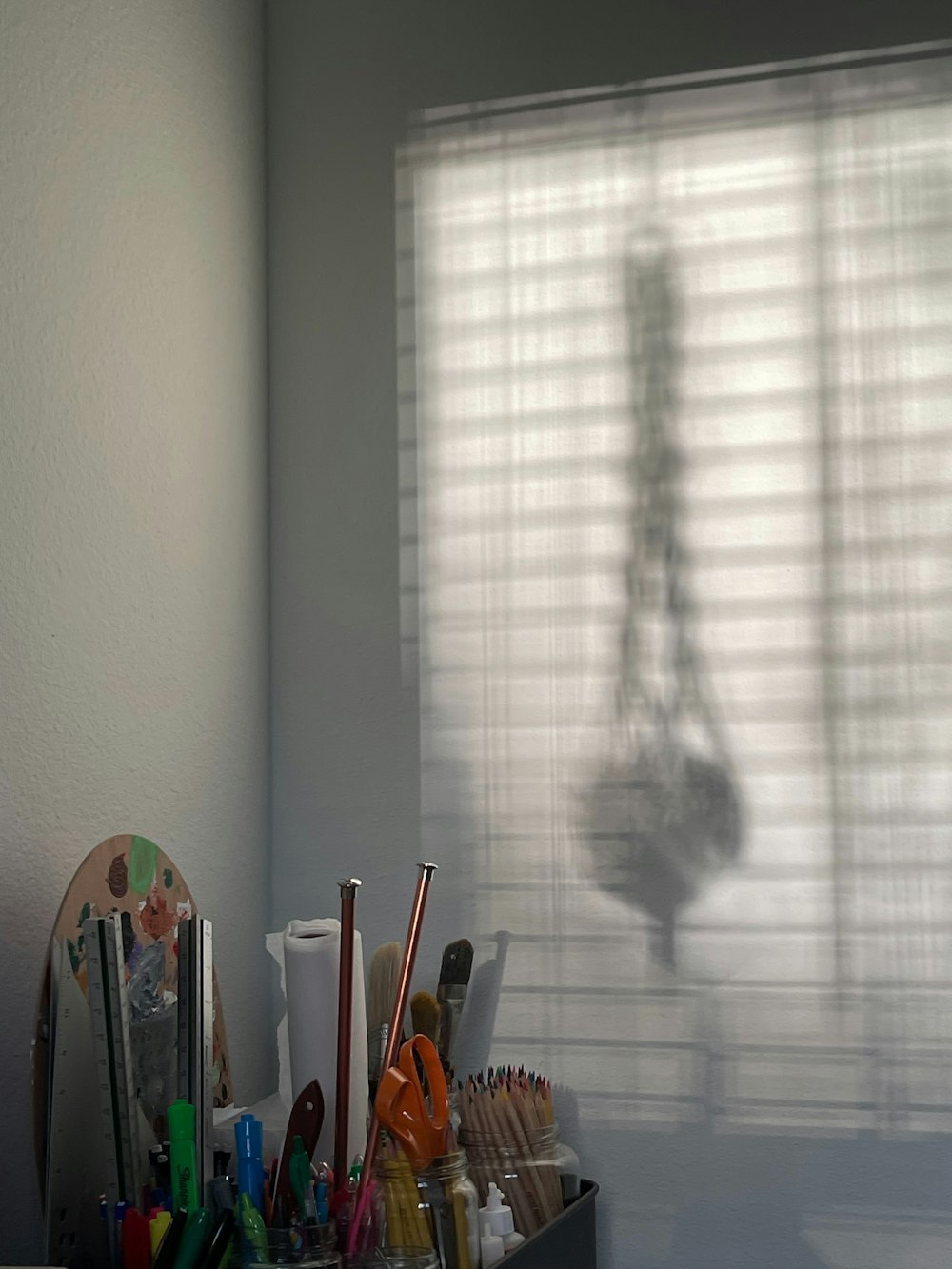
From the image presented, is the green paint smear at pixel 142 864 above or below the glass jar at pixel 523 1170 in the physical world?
above

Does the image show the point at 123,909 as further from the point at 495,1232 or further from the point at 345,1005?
the point at 495,1232

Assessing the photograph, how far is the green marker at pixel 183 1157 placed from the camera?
2.97ft

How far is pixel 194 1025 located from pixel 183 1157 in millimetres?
121

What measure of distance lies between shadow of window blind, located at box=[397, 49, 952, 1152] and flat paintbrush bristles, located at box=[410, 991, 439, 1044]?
16cm

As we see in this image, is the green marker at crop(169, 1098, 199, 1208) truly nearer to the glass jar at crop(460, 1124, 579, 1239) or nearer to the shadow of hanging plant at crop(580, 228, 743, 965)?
the glass jar at crop(460, 1124, 579, 1239)

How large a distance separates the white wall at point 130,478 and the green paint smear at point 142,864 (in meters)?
0.05

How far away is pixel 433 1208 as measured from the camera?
101cm

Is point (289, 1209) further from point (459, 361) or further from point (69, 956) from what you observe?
point (459, 361)

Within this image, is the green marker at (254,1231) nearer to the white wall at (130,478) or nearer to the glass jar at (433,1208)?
the glass jar at (433,1208)

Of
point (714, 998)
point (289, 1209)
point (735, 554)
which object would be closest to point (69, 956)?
point (289, 1209)

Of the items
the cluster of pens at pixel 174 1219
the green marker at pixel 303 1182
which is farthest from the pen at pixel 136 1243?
the green marker at pixel 303 1182

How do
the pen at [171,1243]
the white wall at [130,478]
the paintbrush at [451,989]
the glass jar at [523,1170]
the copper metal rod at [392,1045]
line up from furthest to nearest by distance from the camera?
the paintbrush at [451,989], the glass jar at [523,1170], the white wall at [130,478], the copper metal rod at [392,1045], the pen at [171,1243]

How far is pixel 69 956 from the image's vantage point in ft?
3.23

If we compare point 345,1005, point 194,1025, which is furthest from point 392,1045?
point 194,1025
